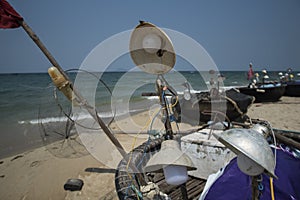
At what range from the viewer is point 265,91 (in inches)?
424

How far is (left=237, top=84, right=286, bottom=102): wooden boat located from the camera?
414 inches

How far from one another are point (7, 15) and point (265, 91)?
12.3 meters

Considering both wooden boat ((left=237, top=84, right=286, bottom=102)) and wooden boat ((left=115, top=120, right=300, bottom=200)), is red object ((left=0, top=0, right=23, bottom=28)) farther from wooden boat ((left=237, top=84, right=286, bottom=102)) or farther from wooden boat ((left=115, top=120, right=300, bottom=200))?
wooden boat ((left=237, top=84, right=286, bottom=102))

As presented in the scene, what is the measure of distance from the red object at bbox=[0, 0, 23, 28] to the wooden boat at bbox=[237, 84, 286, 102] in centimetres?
1124

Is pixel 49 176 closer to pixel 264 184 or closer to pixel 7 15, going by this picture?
pixel 7 15

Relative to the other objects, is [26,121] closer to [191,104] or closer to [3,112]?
[3,112]

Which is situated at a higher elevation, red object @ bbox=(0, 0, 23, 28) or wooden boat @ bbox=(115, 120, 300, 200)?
red object @ bbox=(0, 0, 23, 28)

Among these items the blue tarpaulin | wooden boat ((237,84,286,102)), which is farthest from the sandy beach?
wooden boat ((237,84,286,102))

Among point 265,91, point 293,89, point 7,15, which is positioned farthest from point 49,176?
point 293,89

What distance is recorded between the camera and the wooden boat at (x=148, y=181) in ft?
5.10

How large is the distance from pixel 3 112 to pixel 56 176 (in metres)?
8.84

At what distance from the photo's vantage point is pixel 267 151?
2.41 ft

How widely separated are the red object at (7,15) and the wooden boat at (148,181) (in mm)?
1712

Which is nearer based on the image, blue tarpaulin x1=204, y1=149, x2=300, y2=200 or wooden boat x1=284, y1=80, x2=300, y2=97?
blue tarpaulin x1=204, y1=149, x2=300, y2=200
